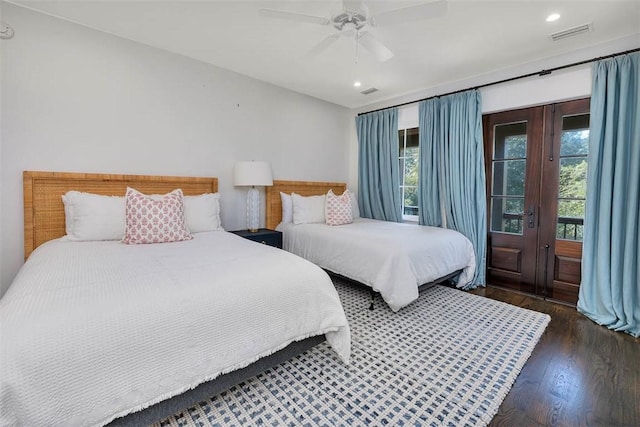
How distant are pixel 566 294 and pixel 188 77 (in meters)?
4.55

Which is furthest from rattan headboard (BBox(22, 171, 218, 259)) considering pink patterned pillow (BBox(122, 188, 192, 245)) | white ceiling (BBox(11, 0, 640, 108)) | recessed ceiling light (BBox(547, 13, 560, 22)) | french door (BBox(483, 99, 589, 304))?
french door (BBox(483, 99, 589, 304))

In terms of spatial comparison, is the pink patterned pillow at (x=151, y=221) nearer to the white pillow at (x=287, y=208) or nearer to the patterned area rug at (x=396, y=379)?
the patterned area rug at (x=396, y=379)

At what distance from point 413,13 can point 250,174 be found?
2.21 meters

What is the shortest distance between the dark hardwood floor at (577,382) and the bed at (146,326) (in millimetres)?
1009

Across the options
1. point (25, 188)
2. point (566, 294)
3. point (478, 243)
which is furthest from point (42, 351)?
point (566, 294)

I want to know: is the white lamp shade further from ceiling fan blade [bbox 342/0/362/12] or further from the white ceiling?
ceiling fan blade [bbox 342/0/362/12]

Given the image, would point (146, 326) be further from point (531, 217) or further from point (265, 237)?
point (531, 217)

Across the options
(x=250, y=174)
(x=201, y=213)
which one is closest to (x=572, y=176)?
(x=250, y=174)

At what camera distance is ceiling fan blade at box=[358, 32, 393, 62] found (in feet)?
6.97

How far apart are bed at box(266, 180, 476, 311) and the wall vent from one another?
78.7 inches

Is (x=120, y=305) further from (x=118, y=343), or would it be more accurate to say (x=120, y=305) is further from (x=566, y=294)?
(x=566, y=294)

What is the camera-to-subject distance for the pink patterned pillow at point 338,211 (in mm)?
3744

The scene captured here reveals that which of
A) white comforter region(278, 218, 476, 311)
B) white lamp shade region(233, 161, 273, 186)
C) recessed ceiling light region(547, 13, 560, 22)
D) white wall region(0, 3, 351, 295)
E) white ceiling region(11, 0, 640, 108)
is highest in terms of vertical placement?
white ceiling region(11, 0, 640, 108)

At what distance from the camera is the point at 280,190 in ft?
13.2
